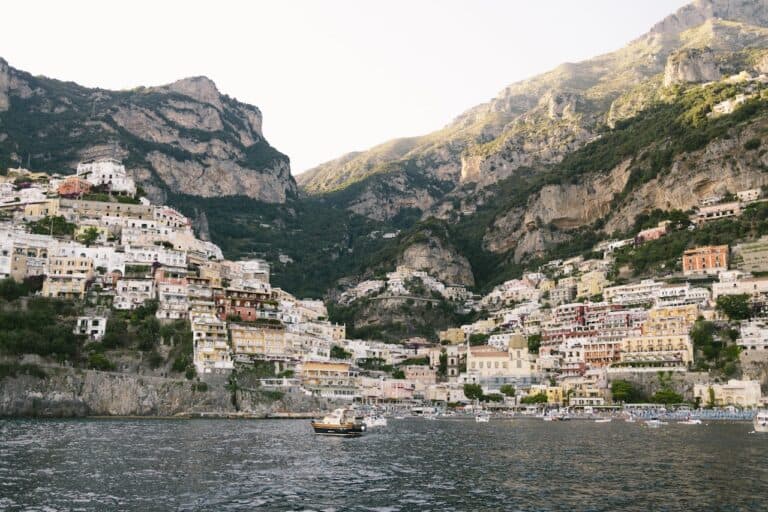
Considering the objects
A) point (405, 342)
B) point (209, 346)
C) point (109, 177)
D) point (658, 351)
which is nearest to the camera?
point (209, 346)

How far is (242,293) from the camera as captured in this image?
121m

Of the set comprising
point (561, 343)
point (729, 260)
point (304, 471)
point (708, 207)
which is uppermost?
point (708, 207)

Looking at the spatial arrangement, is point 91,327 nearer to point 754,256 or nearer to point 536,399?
point 536,399

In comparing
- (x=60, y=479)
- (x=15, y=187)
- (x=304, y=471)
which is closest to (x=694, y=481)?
(x=304, y=471)

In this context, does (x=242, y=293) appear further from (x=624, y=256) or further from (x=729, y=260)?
(x=729, y=260)

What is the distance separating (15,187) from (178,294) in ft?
169

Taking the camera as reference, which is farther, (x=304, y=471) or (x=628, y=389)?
(x=628, y=389)

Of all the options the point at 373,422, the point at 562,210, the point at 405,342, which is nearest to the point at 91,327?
the point at 373,422

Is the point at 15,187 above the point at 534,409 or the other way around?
above

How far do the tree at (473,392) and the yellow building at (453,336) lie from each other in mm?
29539

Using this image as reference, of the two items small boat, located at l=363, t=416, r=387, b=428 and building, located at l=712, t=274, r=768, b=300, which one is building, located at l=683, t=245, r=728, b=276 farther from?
small boat, located at l=363, t=416, r=387, b=428

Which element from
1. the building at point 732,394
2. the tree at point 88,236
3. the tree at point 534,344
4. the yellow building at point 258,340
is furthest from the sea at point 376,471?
the tree at point 534,344

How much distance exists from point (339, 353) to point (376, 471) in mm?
90959

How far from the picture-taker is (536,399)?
113 m
